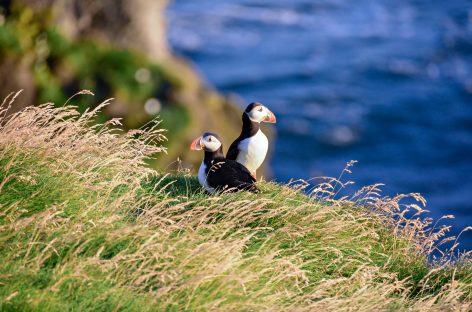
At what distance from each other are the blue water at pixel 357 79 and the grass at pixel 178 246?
911 inches

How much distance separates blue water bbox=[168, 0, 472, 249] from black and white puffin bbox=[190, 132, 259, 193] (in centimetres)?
2339

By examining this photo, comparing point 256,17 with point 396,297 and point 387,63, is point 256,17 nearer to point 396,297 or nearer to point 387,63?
point 387,63

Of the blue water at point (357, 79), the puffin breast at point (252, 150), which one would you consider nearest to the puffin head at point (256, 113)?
the puffin breast at point (252, 150)

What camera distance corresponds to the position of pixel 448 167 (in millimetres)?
38750

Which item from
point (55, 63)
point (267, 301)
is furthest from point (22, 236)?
point (55, 63)

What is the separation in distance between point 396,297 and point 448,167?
32.1 m

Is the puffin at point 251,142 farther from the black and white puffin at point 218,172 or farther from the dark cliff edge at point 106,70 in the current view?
the dark cliff edge at point 106,70

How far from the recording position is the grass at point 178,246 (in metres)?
6.39

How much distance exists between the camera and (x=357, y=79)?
1946 inches

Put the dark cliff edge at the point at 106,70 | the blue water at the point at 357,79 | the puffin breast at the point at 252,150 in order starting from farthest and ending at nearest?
the blue water at the point at 357,79 → the dark cliff edge at the point at 106,70 → the puffin breast at the point at 252,150

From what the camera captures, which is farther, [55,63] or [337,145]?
[337,145]

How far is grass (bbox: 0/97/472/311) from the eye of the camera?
6.39 metres

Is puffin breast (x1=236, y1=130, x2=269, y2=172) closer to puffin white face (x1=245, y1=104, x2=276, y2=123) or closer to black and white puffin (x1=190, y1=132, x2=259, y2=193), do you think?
puffin white face (x1=245, y1=104, x2=276, y2=123)

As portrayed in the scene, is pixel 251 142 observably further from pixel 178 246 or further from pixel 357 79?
pixel 357 79
